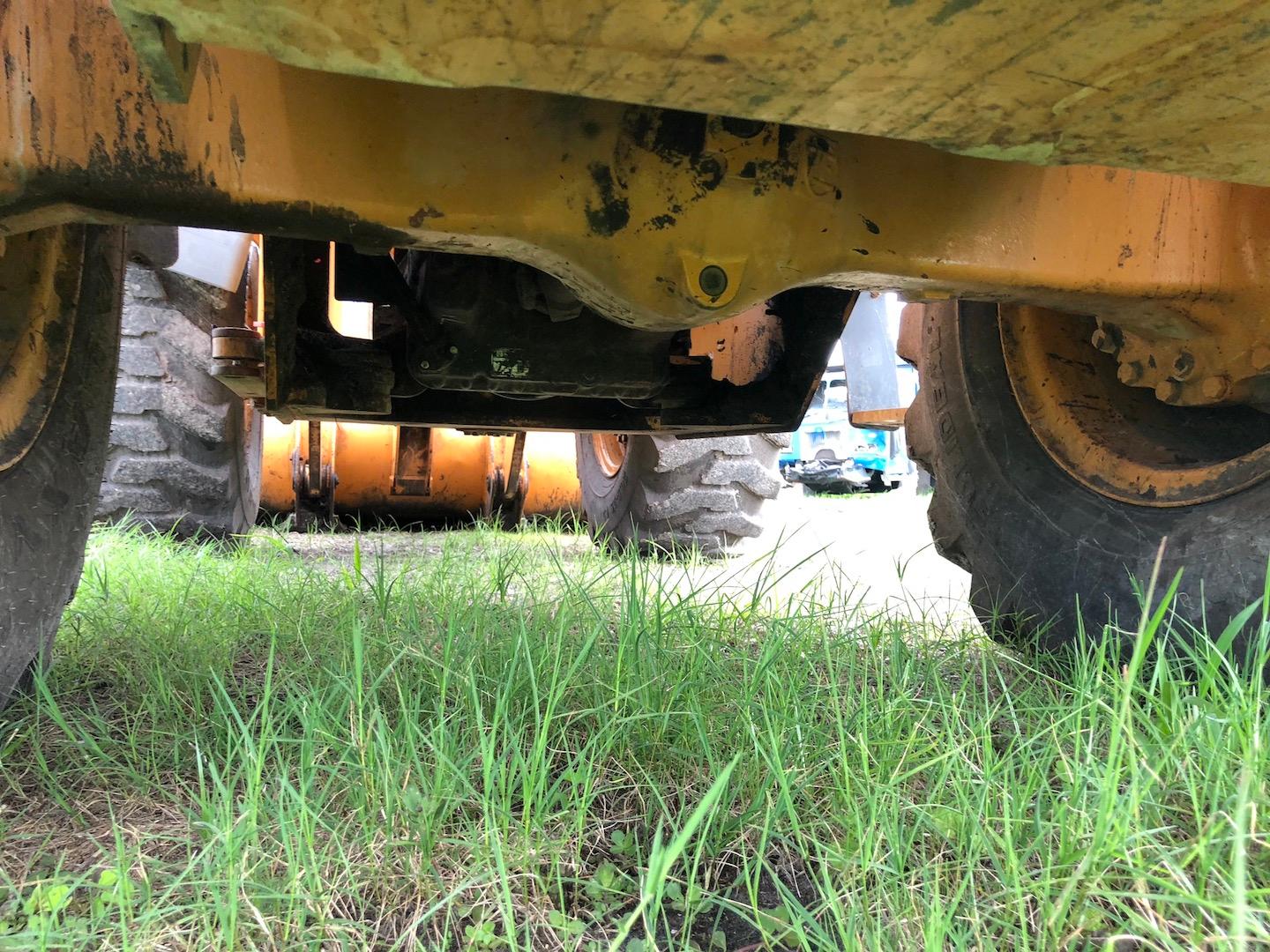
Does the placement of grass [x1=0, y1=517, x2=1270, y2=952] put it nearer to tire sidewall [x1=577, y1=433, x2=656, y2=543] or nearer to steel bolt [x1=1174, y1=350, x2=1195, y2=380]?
steel bolt [x1=1174, y1=350, x2=1195, y2=380]

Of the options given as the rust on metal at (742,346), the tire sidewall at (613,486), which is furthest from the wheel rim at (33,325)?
the tire sidewall at (613,486)

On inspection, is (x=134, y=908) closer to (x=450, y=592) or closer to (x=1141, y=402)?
(x=450, y=592)

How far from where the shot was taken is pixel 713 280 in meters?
0.98

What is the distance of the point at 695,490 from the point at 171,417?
5.91ft

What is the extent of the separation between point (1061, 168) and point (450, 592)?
122 cm

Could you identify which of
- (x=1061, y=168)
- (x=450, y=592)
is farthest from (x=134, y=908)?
(x=1061, y=168)

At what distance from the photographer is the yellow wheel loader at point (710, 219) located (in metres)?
0.57

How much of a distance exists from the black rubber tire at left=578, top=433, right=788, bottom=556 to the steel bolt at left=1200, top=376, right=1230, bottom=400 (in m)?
1.87

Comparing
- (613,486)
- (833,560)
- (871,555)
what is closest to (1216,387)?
(833,560)

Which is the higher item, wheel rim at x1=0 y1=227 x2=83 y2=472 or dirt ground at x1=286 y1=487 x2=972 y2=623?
wheel rim at x1=0 y1=227 x2=83 y2=472

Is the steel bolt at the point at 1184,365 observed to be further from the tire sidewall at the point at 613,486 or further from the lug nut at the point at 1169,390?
the tire sidewall at the point at 613,486

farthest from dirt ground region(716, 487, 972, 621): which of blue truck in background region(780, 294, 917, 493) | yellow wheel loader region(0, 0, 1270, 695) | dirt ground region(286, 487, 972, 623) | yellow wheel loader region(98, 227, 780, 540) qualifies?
blue truck in background region(780, 294, 917, 493)

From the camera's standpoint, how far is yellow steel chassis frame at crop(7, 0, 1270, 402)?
2.46 feet

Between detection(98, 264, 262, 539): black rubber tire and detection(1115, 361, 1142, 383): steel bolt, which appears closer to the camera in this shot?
detection(1115, 361, 1142, 383): steel bolt
